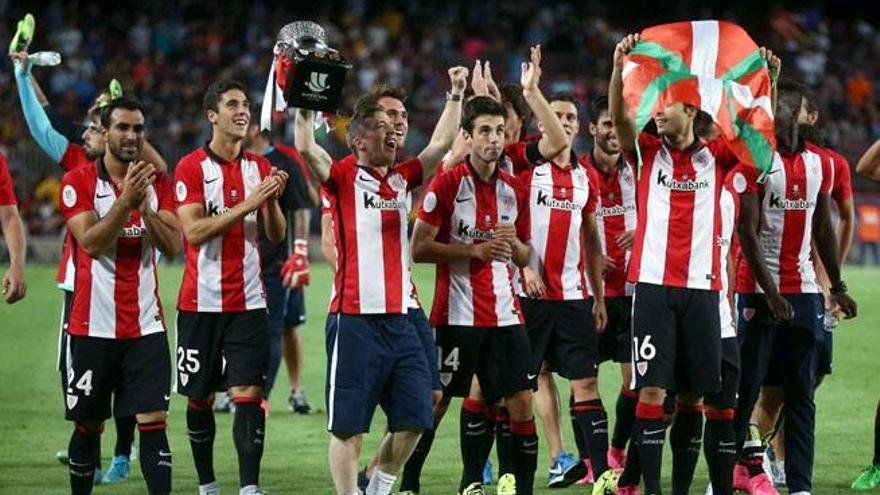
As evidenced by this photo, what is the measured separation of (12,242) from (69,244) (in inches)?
12.5

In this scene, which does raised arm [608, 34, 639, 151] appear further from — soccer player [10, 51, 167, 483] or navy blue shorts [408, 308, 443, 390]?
soccer player [10, 51, 167, 483]

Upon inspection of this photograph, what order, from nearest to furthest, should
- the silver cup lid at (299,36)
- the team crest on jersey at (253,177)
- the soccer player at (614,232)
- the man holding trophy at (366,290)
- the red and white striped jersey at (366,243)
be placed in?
the silver cup lid at (299,36) → the man holding trophy at (366,290) → the red and white striped jersey at (366,243) → the team crest on jersey at (253,177) → the soccer player at (614,232)

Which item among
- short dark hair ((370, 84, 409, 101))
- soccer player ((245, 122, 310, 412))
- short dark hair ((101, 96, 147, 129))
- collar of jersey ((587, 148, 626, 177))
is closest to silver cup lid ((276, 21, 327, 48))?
short dark hair ((370, 84, 409, 101))

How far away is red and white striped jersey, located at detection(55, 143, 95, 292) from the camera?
10.6 meters

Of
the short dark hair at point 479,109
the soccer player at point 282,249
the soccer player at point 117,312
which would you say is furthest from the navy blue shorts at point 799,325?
the soccer player at point 282,249

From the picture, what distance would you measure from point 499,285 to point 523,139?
57.3 inches

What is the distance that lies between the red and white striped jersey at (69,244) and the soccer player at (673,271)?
10.3ft

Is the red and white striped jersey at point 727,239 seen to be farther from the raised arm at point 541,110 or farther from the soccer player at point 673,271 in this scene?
the raised arm at point 541,110

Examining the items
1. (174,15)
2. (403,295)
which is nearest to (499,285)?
(403,295)

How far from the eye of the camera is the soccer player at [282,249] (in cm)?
1381

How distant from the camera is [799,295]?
406 inches

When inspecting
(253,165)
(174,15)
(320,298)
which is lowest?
(320,298)

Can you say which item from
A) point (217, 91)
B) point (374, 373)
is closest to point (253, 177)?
point (217, 91)

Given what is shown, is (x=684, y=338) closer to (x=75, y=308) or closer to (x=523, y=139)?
(x=523, y=139)
